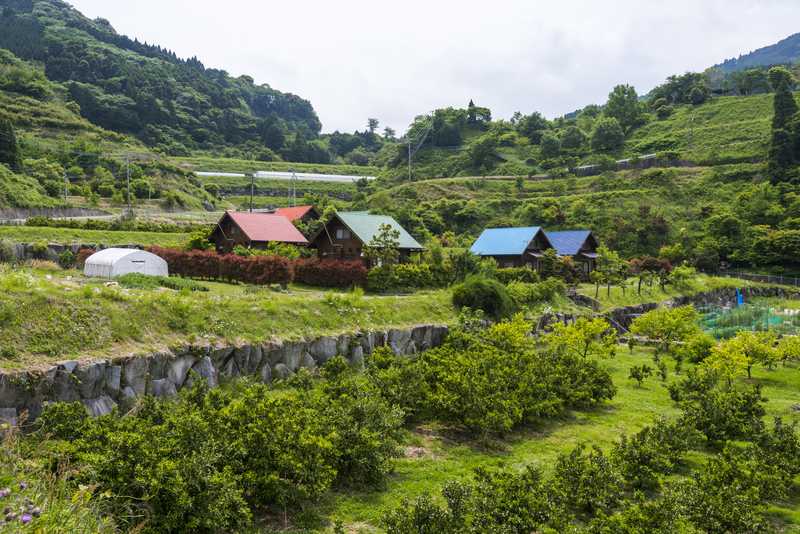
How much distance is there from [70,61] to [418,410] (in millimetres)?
140385

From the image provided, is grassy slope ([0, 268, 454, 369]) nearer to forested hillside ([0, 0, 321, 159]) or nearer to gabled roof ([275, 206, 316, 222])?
gabled roof ([275, 206, 316, 222])

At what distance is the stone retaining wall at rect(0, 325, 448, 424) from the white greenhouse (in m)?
11.3

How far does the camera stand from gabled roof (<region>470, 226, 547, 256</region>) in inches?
1692

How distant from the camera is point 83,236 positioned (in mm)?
35562

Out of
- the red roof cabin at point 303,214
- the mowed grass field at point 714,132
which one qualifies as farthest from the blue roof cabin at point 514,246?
the mowed grass field at point 714,132

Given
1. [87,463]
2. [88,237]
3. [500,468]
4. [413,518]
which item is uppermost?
[88,237]

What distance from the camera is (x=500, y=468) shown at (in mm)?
11812

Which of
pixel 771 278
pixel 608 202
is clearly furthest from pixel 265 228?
pixel 771 278

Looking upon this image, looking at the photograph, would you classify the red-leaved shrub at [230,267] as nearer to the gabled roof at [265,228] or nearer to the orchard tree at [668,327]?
the gabled roof at [265,228]

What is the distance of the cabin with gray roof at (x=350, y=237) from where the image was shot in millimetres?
35562

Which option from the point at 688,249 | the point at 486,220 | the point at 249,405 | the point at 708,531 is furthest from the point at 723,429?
the point at 486,220

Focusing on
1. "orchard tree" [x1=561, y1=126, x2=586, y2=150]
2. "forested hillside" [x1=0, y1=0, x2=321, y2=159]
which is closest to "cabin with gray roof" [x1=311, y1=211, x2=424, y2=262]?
"orchard tree" [x1=561, y1=126, x2=586, y2=150]

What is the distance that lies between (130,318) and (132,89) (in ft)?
407

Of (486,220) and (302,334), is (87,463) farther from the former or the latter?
(486,220)
